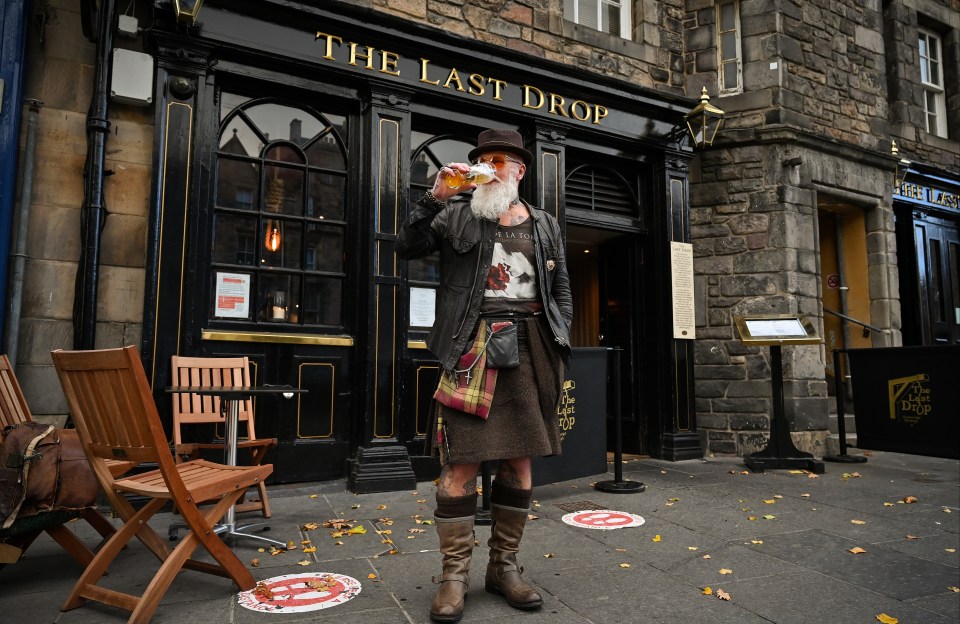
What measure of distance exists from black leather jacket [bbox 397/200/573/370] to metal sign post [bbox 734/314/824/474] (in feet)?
13.4

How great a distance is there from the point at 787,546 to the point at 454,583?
7.46ft

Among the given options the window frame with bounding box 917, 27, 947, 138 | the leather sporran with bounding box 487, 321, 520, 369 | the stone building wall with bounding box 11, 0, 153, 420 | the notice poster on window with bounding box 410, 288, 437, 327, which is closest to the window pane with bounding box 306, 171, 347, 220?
the notice poster on window with bounding box 410, 288, 437, 327

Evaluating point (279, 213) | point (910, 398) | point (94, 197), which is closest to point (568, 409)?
point (279, 213)

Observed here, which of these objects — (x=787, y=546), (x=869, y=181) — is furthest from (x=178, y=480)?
(x=869, y=181)

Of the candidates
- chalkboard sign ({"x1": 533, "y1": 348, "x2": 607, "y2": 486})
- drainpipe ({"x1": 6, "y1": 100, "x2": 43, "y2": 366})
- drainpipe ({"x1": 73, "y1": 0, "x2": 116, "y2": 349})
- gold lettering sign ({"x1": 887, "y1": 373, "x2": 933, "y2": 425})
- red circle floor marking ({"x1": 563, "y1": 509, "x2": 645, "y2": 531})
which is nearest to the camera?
red circle floor marking ({"x1": 563, "y1": 509, "x2": 645, "y2": 531})

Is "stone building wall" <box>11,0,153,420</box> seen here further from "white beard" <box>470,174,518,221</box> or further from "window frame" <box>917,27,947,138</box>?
"window frame" <box>917,27,947,138</box>

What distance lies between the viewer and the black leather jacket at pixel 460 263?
286 centimetres

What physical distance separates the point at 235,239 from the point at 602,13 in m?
5.23

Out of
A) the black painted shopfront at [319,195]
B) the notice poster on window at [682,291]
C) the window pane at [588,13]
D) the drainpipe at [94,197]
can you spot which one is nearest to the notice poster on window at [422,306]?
the black painted shopfront at [319,195]

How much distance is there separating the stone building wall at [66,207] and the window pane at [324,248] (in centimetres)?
133

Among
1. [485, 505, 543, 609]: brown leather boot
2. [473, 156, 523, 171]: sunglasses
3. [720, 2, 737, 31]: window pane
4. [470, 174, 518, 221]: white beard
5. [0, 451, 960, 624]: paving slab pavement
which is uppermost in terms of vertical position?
[720, 2, 737, 31]: window pane

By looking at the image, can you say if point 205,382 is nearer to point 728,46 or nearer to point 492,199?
point 492,199

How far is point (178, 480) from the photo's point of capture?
269 cm

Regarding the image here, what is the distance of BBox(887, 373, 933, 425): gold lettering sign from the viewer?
20.5 feet
